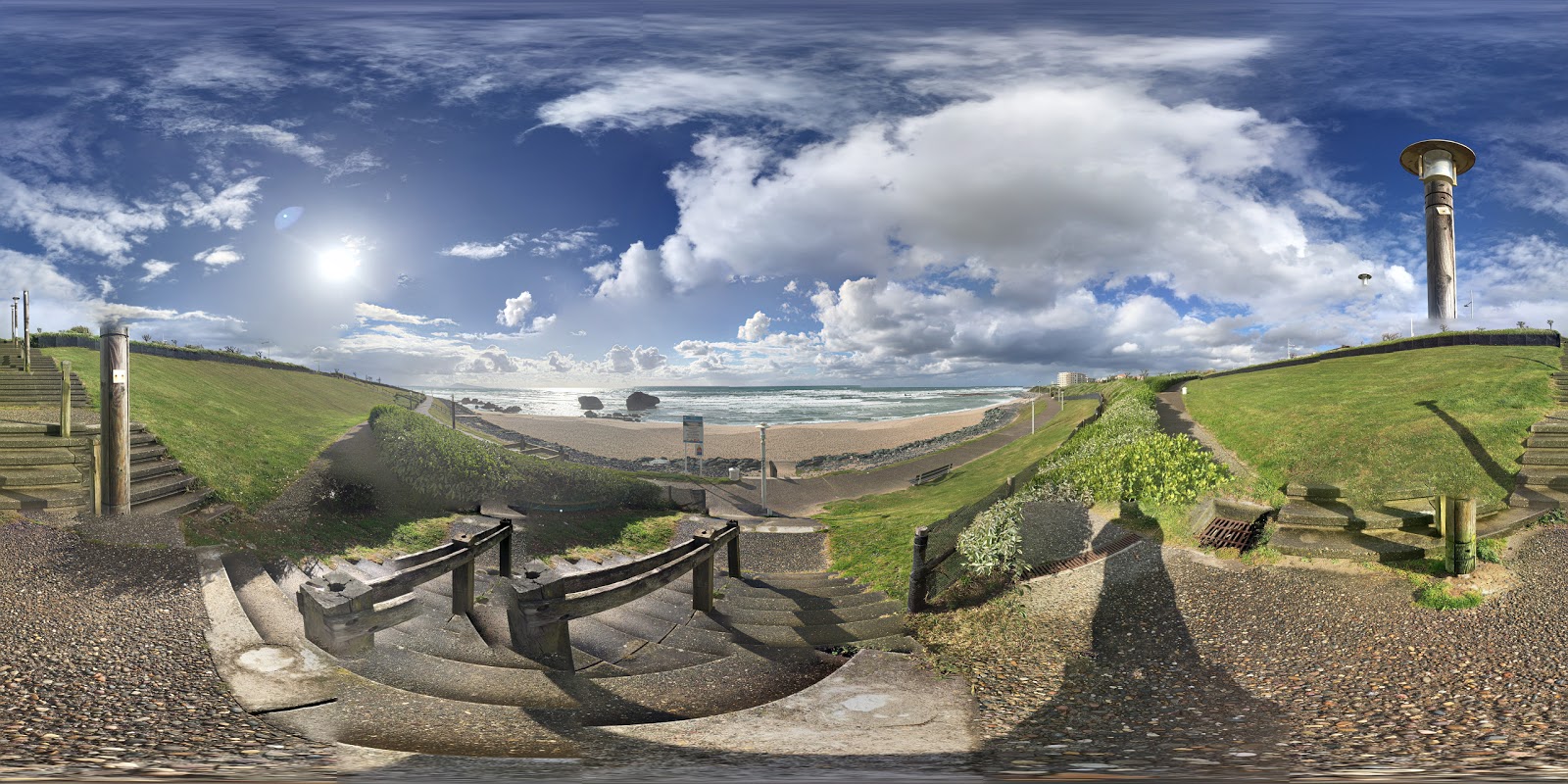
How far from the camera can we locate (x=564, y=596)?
3297mm

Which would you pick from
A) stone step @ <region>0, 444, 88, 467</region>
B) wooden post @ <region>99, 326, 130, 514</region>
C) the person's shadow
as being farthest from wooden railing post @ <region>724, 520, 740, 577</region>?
stone step @ <region>0, 444, 88, 467</region>

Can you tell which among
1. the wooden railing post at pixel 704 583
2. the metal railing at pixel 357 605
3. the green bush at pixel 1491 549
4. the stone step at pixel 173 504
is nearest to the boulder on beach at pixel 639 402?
the wooden railing post at pixel 704 583

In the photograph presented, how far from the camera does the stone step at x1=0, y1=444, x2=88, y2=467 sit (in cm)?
431

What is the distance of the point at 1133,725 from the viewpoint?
3336 millimetres

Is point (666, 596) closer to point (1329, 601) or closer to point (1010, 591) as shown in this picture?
point (1010, 591)

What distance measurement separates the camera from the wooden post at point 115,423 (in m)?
4.04

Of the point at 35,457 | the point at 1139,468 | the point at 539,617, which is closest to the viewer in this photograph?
the point at 539,617

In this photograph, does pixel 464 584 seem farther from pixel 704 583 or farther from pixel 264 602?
pixel 704 583

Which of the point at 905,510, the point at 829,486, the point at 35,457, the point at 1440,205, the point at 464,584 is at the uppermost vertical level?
the point at 1440,205


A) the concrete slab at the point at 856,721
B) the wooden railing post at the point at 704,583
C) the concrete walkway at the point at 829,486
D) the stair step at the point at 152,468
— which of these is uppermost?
the stair step at the point at 152,468

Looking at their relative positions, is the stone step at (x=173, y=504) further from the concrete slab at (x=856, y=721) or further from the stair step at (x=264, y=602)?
the concrete slab at (x=856, y=721)

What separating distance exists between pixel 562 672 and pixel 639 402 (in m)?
2.57

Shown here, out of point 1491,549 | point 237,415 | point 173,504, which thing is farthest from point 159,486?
point 1491,549

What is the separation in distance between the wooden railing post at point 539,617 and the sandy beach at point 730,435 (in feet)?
6.91
